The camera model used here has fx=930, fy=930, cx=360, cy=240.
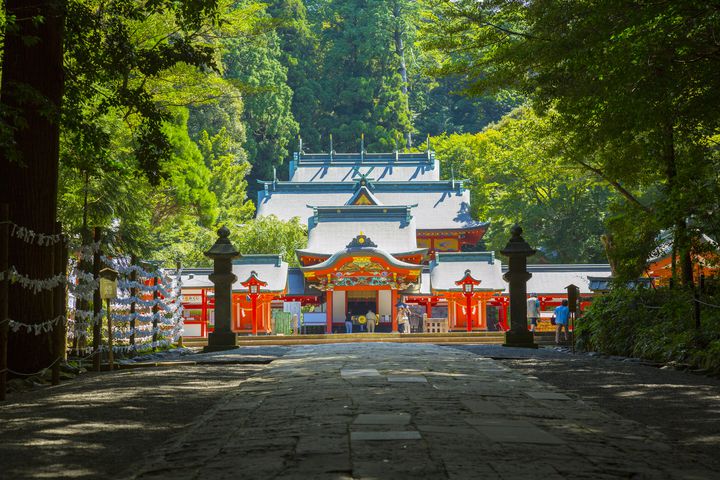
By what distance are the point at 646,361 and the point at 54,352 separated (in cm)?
887

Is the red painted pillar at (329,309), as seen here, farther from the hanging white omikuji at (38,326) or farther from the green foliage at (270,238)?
the hanging white omikuji at (38,326)

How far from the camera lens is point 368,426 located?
638 cm

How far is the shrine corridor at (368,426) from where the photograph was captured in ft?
16.9

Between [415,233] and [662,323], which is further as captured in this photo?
[415,233]

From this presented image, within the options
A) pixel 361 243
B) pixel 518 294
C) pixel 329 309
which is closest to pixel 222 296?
pixel 518 294

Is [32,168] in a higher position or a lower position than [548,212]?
lower

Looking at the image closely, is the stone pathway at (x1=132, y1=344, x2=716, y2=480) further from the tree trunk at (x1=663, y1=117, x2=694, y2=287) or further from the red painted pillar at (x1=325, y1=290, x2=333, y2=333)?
the red painted pillar at (x1=325, y1=290, x2=333, y2=333)

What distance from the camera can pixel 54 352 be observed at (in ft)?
37.6

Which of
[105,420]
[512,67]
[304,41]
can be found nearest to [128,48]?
[105,420]

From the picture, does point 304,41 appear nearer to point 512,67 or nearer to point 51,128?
point 512,67

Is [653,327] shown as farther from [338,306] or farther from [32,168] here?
[338,306]

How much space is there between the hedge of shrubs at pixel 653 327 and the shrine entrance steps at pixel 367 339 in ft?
39.3

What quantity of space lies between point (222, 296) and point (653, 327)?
29.8 ft

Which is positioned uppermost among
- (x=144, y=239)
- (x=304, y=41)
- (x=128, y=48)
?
(x=304, y=41)
